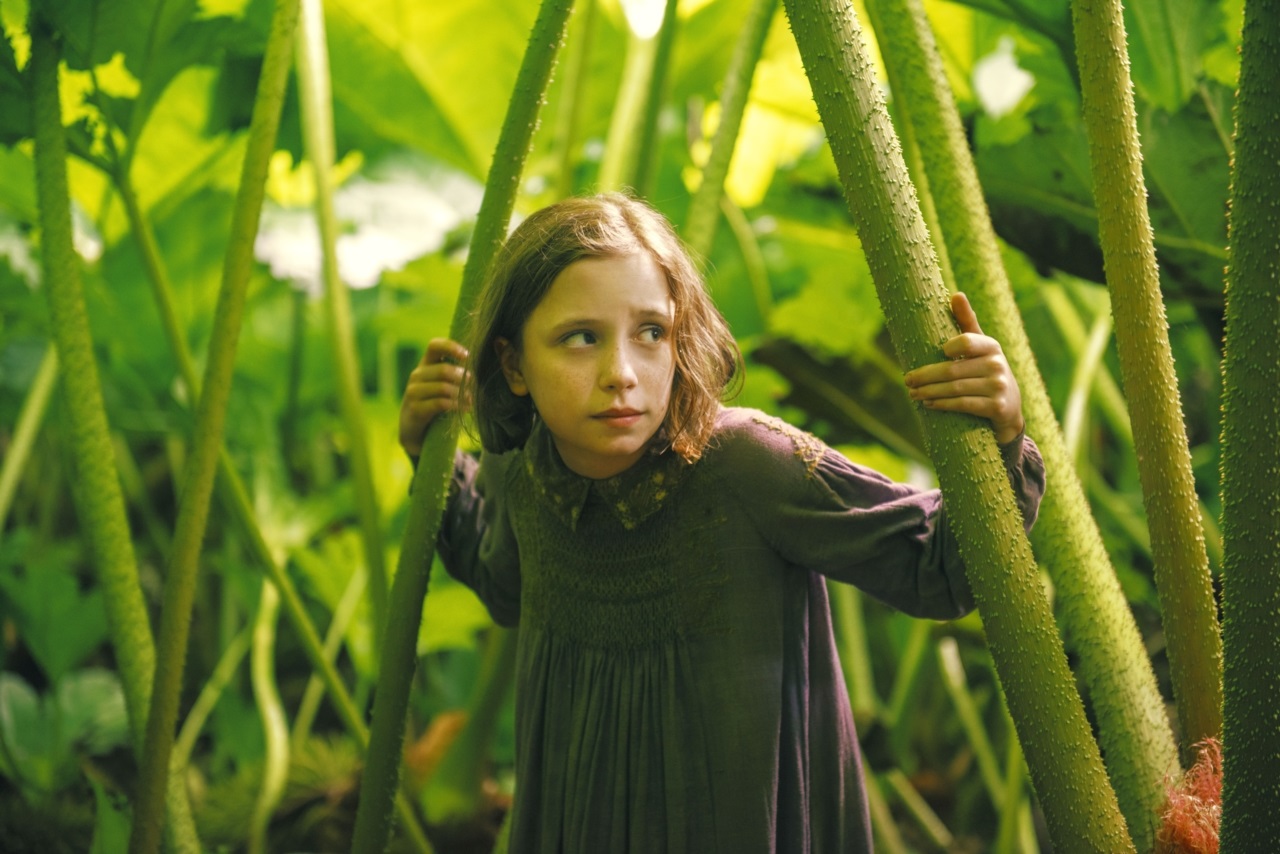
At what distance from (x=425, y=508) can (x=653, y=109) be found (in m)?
0.41

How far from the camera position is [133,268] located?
132 centimetres

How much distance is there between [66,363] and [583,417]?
0.35 meters

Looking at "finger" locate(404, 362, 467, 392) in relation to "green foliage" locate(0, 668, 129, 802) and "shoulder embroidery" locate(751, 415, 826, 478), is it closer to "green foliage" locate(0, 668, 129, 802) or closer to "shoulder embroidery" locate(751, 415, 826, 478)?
"shoulder embroidery" locate(751, 415, 826, 478)

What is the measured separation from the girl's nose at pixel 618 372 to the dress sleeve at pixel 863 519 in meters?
0.08

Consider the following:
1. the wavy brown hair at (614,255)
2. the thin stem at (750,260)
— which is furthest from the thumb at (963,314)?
the thin stem at (750,260)

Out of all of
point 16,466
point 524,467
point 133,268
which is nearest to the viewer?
point 524,467

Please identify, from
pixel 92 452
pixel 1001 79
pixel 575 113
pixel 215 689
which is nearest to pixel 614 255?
pixel 92 452

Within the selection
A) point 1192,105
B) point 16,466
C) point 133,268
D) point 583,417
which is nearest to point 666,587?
point 583,417

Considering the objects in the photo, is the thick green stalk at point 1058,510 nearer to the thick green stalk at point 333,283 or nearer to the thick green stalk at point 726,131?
the thick green stalk at point 726,131

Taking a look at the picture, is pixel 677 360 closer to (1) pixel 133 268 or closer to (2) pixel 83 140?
(2) pixel 83 140

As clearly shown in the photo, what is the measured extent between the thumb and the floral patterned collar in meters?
0.15

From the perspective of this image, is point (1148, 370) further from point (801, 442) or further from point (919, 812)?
point (919, 812)

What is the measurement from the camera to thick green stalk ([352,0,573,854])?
577 millimetres

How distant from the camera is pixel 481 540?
688 millimetres
